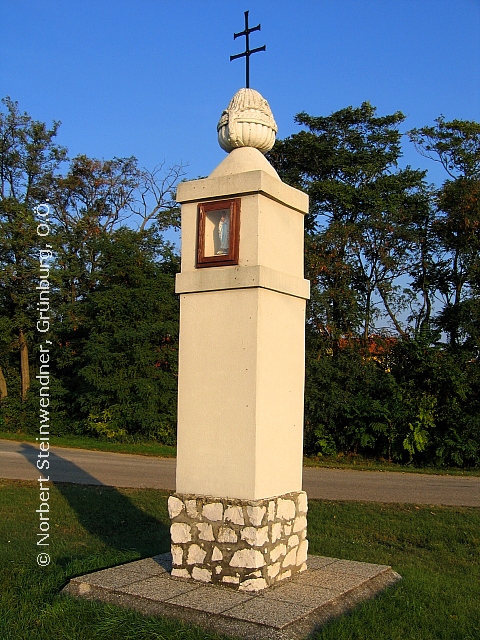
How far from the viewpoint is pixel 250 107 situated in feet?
19.7

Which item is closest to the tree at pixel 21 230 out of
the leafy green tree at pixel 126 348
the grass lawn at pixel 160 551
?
the leafy green tree at pixel 126 348

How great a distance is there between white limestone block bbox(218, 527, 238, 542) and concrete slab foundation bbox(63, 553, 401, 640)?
358 mm

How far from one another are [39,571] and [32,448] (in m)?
13.8

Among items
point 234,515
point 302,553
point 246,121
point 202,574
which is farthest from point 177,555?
point 246,121

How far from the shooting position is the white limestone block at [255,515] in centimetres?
522

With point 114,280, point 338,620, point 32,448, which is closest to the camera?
point 338,620

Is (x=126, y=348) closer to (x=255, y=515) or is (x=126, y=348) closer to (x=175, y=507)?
(x=175, y=507)

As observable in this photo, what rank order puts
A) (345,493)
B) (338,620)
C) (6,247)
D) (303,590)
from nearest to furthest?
(338,620), (303,590), (345,493), (6,247)

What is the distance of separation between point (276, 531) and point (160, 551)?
88.1 inches

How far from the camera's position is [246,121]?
19.8 feet

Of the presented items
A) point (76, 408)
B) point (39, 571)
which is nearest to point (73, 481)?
point (39, 571)

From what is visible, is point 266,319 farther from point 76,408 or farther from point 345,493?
point 76,408

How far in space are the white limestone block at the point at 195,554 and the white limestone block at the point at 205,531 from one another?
0.09 metres

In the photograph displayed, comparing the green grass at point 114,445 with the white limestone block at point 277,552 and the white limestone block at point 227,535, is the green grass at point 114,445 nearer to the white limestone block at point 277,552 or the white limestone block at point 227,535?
the white limestone block at point 277,552
